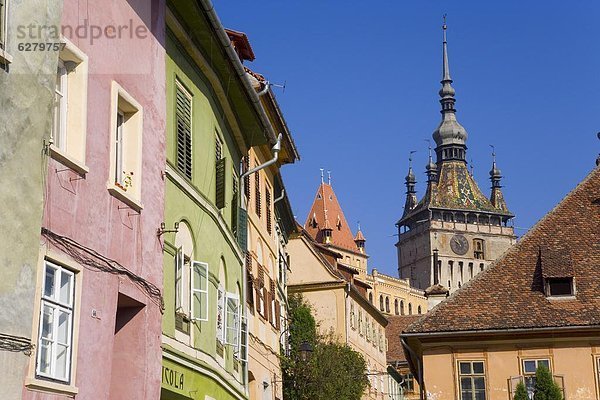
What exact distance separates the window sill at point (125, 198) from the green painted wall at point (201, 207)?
4.06ft

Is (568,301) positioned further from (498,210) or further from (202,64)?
(498,210)

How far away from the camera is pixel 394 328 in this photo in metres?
91.4

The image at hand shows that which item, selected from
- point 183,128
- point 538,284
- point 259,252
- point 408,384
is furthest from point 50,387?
point 408,384

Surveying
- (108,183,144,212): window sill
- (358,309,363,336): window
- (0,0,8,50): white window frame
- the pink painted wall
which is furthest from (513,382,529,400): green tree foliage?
(358,309,363,336): window

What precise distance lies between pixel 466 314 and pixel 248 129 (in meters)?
15.1

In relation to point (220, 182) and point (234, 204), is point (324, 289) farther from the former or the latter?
point (220, 182)

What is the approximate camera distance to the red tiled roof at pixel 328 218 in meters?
134

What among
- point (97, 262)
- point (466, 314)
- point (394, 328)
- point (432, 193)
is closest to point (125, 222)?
point (97, 262)

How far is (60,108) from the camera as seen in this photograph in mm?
10164

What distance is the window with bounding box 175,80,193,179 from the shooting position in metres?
14.0

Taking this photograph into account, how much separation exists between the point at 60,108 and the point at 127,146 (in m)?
1.68

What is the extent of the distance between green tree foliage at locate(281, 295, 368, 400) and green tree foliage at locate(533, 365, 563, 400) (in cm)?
1091

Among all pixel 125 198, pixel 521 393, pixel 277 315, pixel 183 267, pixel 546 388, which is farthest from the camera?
pixel 521 393

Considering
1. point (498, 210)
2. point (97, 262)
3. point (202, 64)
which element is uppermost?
point (498, 210)
